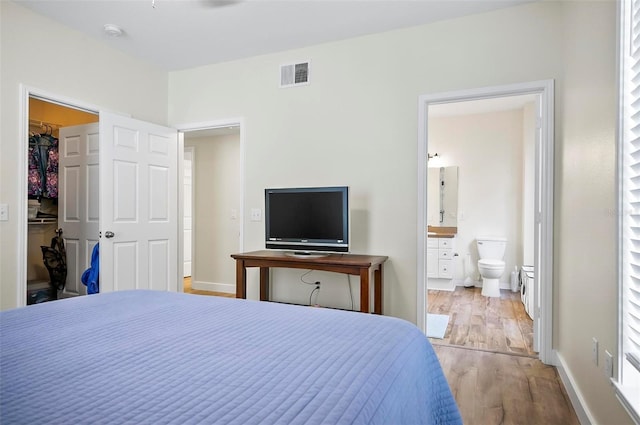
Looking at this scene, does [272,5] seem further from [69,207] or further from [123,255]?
[69,207]

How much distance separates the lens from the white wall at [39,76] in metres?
2.75

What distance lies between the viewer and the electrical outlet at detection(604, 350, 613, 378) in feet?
4.98

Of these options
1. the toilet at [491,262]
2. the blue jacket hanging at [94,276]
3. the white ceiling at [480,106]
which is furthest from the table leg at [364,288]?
the white ceiling at [480,106]

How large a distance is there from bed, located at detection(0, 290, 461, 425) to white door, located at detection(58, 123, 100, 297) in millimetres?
2832

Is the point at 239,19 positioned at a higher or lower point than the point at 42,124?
higher

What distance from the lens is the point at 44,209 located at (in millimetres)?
4371

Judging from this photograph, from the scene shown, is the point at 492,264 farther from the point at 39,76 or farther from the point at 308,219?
the point at 39,76

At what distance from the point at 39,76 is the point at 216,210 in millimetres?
2829

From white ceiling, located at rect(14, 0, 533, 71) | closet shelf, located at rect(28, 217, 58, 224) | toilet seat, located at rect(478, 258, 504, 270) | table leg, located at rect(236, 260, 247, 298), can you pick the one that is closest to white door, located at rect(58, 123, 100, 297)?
closet shelf, located at rect(28, 217, 58, 224)

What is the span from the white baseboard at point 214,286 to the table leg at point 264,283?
173 centimetres

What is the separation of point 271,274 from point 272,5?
235cm

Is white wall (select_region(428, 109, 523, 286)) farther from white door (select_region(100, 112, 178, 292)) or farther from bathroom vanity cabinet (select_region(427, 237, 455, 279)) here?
white door (select_region(100, 112, 178, 292))

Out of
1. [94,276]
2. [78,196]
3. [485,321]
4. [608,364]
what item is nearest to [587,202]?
[608,364]

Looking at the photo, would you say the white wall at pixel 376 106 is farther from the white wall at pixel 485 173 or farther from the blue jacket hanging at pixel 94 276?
the white wall at pixel 485 173
